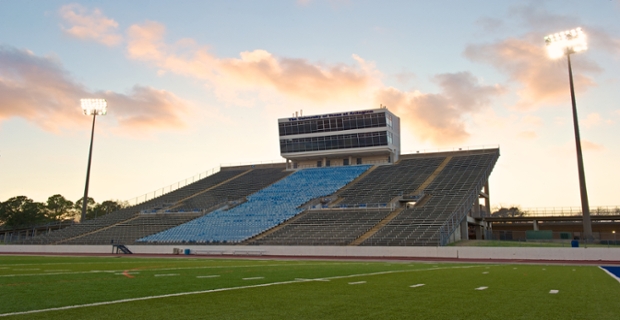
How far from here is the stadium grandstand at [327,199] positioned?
37.9 m

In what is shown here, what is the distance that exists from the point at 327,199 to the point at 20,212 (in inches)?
2494

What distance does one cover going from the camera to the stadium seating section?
37.1 m

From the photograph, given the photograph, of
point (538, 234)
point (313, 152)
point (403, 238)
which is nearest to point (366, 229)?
point (403, 238)

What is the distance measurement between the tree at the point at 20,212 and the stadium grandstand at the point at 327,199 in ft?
127

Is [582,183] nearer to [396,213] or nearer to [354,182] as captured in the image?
[396,213]

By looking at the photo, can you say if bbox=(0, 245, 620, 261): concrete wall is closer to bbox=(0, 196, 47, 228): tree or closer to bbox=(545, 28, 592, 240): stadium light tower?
bbox=(545, 28, 592, 240): stadium light tower

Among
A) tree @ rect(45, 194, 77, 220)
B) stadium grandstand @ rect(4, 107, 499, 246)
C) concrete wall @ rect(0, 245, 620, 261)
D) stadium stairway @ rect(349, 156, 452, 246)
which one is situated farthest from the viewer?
tree @ rect(45, 194, 77, 220)

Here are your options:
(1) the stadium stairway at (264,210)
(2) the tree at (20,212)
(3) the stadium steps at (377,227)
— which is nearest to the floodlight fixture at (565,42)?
(3) the stadium steps at (377,227)

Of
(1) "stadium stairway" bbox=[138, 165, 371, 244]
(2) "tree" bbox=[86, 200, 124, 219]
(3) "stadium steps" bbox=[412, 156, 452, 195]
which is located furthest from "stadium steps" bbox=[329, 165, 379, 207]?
(2) "tree" bbox=[86, 200, 124, 219]

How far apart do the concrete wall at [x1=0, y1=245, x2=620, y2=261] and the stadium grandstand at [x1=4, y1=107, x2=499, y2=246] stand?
146 centimetres

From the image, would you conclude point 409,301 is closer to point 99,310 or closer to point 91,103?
point 99,310

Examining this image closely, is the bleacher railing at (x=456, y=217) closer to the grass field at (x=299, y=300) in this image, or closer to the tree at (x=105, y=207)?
the grass field at (x=299, y=300)

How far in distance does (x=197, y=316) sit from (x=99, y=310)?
158cm

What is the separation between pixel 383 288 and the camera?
1004 cm
